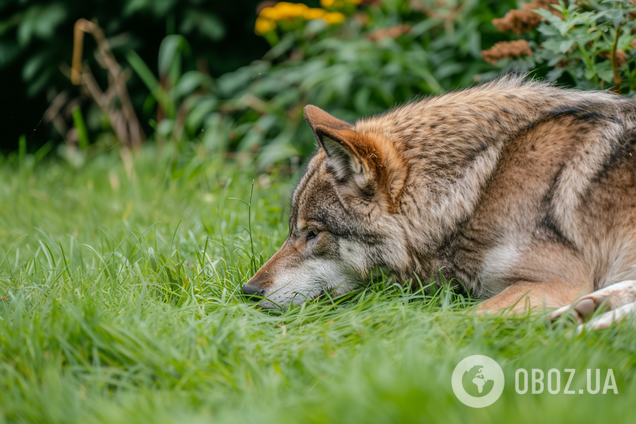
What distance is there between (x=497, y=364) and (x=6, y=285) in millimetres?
2396

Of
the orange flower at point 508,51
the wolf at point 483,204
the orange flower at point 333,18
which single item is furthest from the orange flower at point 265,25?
the wolf at point 483,204

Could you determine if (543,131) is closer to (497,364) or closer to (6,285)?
(497,364)

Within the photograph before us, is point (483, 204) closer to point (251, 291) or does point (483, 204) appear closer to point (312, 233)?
point (312, 233)

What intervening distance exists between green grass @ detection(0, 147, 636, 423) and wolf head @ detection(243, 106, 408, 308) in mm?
136

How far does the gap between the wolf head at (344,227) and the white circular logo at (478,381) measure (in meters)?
0.97

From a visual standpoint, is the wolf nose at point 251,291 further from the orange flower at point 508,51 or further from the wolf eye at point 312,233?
the orange flower at point 508,51

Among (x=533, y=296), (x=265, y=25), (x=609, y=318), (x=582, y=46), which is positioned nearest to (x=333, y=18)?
(x=265, y=25)

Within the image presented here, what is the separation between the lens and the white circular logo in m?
1.52

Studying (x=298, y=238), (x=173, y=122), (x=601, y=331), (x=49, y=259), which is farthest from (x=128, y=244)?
(x=173, y=122)

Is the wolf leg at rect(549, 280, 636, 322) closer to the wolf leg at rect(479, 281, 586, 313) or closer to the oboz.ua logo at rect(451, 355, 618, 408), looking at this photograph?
the wolf leg at rect(479, 281, 586, 313)

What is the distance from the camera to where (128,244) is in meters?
3.31

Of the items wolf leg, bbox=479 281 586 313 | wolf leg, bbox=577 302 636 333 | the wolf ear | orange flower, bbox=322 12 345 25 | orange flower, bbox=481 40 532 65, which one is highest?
orange flower, bbox=322 12 345 25

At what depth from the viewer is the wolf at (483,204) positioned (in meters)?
2.41

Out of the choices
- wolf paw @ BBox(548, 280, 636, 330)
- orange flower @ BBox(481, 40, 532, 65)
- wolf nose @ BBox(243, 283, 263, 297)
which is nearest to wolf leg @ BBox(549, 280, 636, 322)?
wolf paw @ BBox(548, 280, 636, 330)
